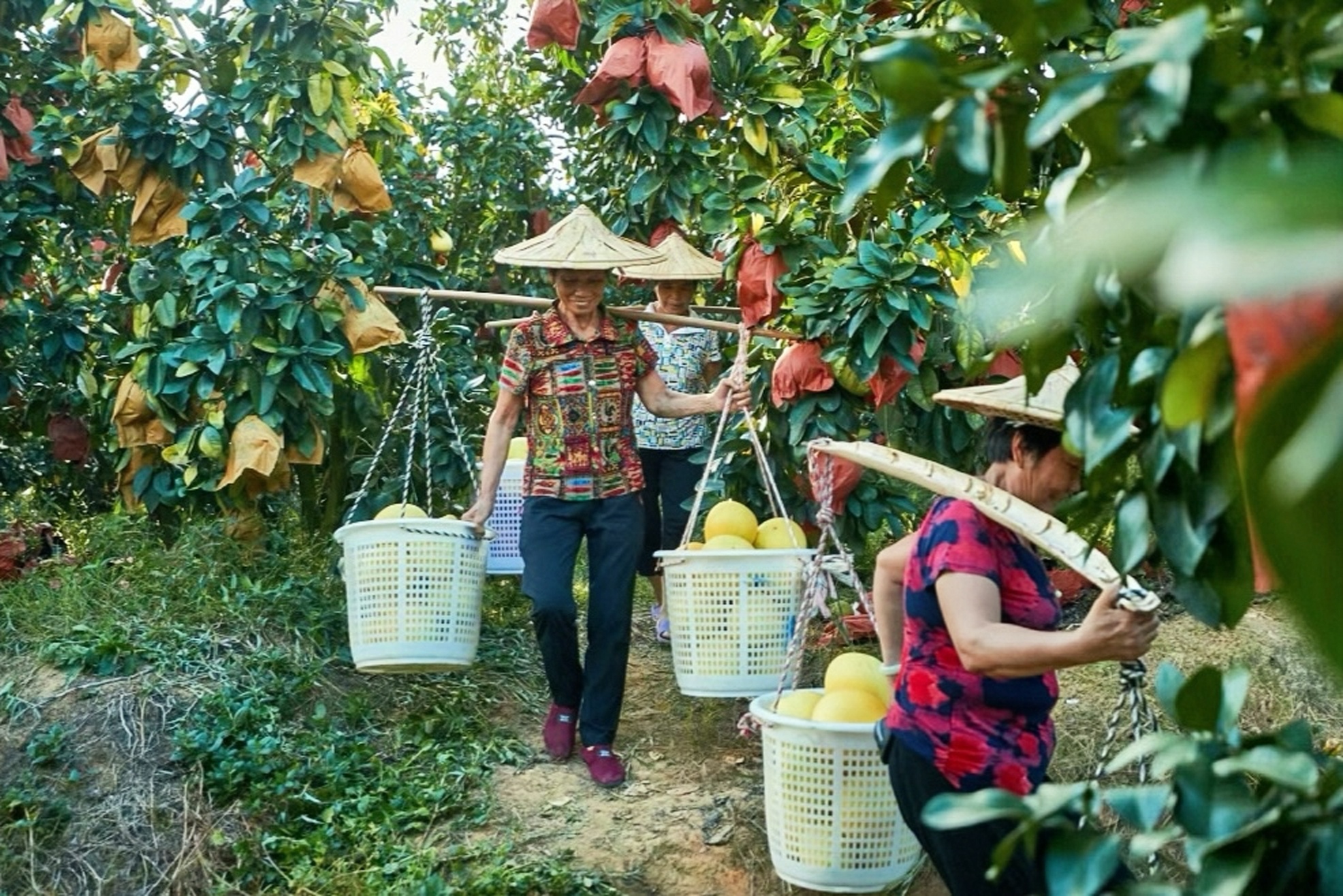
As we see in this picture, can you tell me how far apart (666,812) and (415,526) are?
0.94 meters

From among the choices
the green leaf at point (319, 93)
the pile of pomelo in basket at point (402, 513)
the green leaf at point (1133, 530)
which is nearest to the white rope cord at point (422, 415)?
the pile of pomelo in basket at point (402, 513)

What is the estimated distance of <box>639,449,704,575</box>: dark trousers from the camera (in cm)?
513

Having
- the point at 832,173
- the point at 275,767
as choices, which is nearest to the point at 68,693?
the point at 275,767

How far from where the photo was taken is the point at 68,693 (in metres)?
4.27

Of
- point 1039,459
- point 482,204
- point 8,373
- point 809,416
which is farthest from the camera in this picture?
point 482,204

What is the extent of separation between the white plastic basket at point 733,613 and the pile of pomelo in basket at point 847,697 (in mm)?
465

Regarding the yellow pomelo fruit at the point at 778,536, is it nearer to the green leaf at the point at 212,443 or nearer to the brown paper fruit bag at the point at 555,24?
the green leaf at the point at 212,443

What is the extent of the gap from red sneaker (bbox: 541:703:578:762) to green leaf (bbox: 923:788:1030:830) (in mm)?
3262

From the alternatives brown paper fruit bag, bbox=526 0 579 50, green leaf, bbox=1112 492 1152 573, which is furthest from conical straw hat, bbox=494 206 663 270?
green leaf, bbox=1112 492 1152 573

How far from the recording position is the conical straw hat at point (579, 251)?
12.9 ft

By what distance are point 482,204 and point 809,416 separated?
8.48ft

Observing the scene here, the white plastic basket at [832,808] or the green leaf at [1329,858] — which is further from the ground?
the green leaf at [1329,858]

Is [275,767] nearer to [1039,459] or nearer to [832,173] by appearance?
[832,173]

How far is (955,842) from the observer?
2305 millimetres
